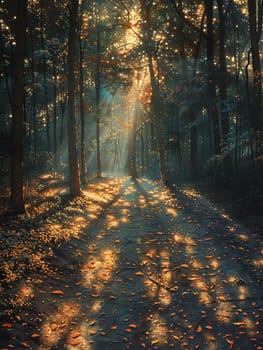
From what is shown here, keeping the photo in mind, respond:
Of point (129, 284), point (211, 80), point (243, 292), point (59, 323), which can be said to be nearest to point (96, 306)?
point (59, 323)

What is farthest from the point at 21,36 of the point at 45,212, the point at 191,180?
the point at 191,180

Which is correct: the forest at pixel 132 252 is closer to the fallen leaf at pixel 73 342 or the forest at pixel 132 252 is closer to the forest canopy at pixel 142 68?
the fallen leaf at pixel 73 342

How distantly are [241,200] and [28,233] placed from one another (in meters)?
8.29

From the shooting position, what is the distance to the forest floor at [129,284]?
5707mm

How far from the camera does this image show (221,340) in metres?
5.59

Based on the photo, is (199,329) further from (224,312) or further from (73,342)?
(73,342)

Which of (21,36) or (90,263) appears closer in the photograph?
(90,263)

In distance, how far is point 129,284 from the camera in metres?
7.85

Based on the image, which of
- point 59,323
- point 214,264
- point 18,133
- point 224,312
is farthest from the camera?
point 18,133

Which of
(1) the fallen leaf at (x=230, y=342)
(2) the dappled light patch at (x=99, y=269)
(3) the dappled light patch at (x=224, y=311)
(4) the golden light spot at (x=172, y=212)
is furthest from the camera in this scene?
(4) the golden light spot at (x=172, y=212)

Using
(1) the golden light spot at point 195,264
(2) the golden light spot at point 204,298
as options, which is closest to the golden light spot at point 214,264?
(1) the golden light spot at point 195,264

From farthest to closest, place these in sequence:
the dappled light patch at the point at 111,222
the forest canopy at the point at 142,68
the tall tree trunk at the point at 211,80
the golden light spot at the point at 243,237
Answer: the tall tree trunk at the point at 211,80 < the forest canopy at the point at 142,68 < the dappled light patch at the point at 111,222 < the golden light spot at the point at 243,237

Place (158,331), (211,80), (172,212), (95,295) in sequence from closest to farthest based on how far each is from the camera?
1. (158,331)
2. (95,295)
3. (172,212)
4. (211,80)

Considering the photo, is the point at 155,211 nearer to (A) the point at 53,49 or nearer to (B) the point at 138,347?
(B) the point at 138,347
